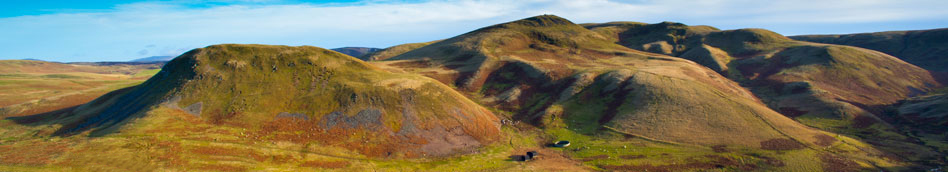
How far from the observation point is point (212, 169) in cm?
3638

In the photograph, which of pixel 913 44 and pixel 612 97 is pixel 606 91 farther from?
pixel 913 44

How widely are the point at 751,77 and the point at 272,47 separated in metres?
122

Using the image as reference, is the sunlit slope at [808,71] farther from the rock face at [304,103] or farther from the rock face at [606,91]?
the rock face at [304,103]

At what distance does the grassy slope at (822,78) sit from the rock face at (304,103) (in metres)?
59.8

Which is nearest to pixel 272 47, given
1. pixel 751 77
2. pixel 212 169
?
pixel 212 169

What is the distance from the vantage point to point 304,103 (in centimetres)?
5712

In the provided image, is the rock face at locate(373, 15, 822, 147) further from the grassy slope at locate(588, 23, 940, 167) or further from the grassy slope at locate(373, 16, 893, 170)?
the grassy slope at locate(588, 23, 940, 167)

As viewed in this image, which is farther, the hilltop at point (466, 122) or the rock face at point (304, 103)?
the rock face at point (304, 103)

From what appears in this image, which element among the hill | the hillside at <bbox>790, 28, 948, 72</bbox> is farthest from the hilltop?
the hill

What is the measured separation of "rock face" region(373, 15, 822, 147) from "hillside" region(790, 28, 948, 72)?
316 ft

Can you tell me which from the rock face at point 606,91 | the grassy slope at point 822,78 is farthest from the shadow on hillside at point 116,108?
the grassy slope at point 822,78

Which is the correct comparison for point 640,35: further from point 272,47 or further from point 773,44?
point 272,47

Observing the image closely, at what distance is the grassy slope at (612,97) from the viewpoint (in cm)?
5488

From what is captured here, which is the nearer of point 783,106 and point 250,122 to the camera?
point 250,122
